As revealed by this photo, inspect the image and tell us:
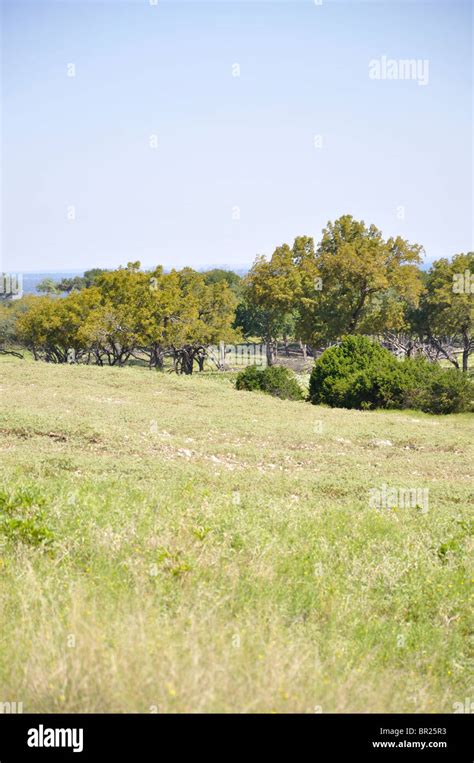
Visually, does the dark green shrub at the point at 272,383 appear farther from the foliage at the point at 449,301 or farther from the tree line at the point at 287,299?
the foliage at the point at 449,301

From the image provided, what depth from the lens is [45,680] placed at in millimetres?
3564

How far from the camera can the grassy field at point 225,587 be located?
3.55 metres

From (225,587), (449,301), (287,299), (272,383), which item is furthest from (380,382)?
Result: (225,587)

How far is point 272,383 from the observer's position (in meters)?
29.2

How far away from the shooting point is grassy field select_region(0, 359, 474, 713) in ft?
11.6

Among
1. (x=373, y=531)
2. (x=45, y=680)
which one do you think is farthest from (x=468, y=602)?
(x=45, y=680)

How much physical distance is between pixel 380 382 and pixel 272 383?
202 inches

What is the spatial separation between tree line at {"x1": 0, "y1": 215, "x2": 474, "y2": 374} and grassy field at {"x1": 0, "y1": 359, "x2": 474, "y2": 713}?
27748mm

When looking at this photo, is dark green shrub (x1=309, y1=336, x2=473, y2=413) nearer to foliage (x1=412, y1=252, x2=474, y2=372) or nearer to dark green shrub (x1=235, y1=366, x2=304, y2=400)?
dark green shrub (x1=235, y1=366, x2=304, y2=400)

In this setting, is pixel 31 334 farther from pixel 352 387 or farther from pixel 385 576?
pixel 385 576

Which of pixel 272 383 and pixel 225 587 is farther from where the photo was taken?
pixel 272 383

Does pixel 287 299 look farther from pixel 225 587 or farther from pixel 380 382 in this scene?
pixel 225 587
